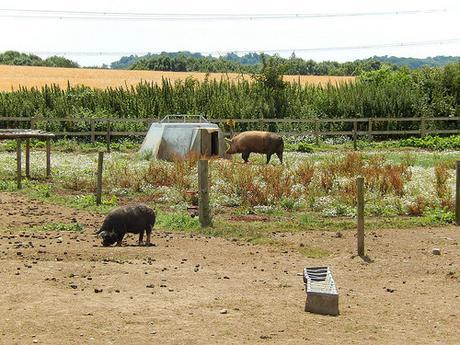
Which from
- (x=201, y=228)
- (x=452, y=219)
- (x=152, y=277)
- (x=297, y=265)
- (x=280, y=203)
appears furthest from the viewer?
(x=280, y=203)

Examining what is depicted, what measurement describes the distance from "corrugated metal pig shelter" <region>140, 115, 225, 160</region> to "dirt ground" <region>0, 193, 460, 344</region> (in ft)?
52.6

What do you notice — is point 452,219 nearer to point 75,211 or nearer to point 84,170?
point 75,211

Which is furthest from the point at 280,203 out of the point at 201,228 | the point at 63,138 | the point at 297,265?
the point at 63,138

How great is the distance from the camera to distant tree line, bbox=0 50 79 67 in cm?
11725

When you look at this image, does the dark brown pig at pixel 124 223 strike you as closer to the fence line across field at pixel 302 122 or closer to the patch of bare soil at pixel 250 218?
the patch of bare soil at pixel 250 218

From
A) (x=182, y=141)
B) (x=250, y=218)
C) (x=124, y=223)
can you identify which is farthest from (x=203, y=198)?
(x=182, y=141)

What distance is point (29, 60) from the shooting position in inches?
4646

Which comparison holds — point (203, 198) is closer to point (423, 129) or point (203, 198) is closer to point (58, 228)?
point (58, 228)

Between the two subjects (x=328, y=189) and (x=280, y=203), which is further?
(x=328, y=189)

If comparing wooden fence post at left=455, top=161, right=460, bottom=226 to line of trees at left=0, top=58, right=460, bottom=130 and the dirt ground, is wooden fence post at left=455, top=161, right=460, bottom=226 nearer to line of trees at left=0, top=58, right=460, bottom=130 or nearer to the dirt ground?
the dirt ground

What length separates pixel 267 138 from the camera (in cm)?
3459

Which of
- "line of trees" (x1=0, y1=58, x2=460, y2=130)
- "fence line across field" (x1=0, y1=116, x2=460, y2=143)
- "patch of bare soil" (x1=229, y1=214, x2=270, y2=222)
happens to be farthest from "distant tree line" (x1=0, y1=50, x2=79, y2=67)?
"patch of bare soil" (x1=229, y1=214, x2=270, y2=222)

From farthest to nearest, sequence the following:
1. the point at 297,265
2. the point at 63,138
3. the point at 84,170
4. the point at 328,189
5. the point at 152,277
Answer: the point at 63,138 < the point at 84,170 < the point at 328,189 < the point at 297,265 < the point at 152,277

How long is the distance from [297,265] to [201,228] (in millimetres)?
3787
